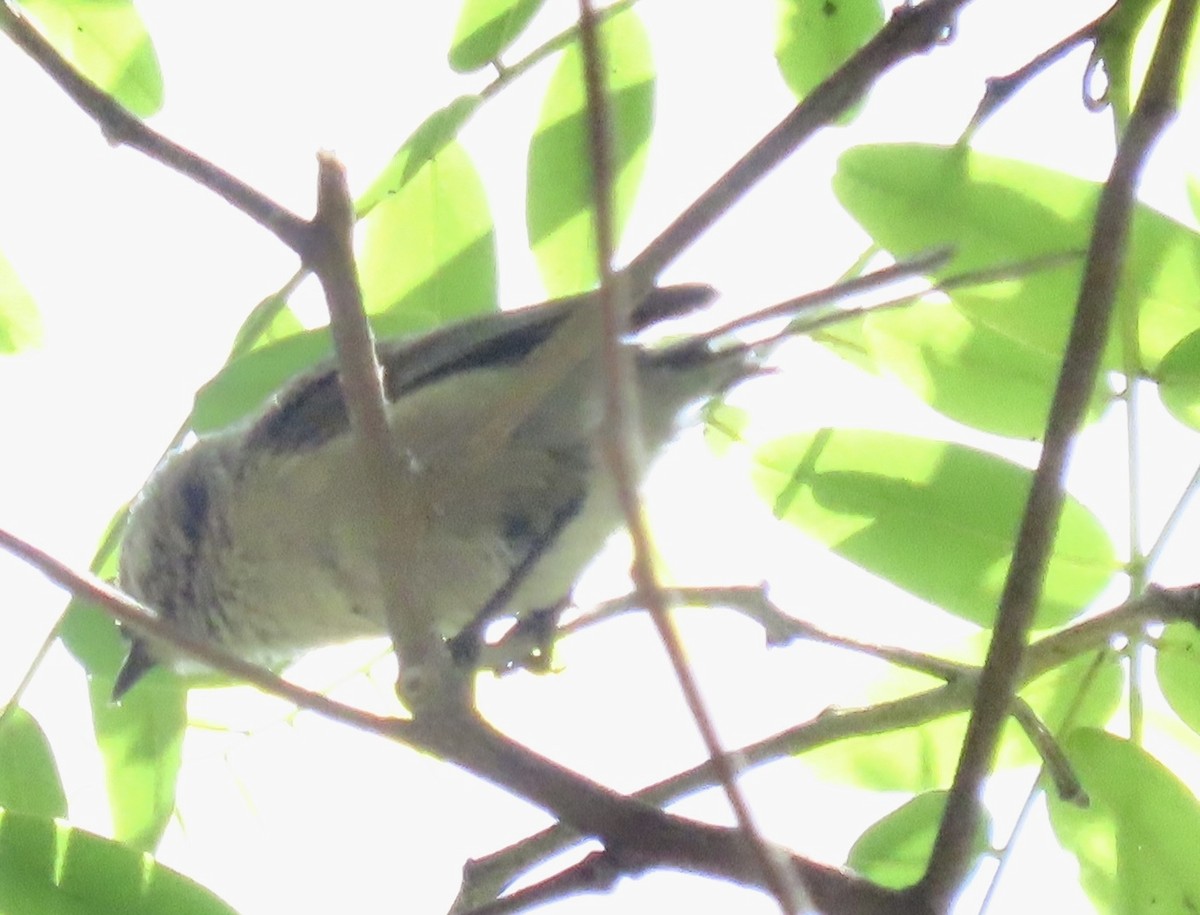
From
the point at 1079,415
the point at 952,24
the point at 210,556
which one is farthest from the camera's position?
the point at 210,556

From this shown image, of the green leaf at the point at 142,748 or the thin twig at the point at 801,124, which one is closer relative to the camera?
the thin twig at the point at 801,124

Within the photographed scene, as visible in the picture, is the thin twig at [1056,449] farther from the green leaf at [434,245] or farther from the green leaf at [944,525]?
the green leaf at [434,245]

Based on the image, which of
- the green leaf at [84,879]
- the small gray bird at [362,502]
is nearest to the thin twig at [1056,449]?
the green leaf at [84,879]

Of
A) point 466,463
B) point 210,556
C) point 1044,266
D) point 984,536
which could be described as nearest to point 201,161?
point 466,463

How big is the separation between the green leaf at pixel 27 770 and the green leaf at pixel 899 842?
1067 mm

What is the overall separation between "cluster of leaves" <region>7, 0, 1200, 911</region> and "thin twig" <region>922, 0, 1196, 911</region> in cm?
41

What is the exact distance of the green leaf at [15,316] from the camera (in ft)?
7.13

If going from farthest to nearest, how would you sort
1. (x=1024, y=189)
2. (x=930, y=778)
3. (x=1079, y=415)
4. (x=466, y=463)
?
(x=930, y=778) < (x=1024, y=189) < (x=466, y=463) < (x=1079, y=415)

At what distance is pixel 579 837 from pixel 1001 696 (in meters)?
0.48

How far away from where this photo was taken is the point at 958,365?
2000 mm

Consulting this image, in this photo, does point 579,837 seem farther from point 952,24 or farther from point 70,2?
point 70,2

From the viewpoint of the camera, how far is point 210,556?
3.06m

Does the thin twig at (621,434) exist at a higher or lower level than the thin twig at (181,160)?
lower

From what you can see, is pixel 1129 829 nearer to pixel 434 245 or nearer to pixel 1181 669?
pixel 1181 669
